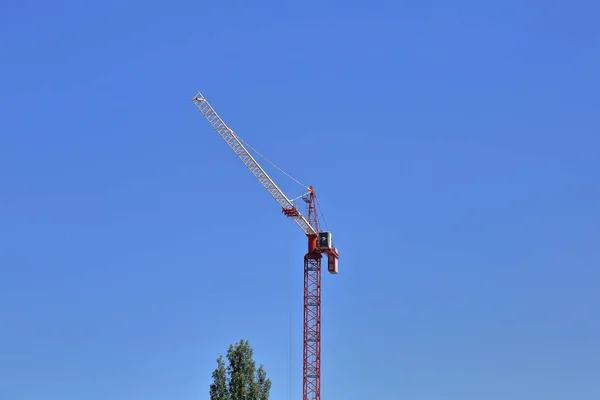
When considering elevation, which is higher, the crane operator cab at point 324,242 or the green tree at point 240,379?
the crane operator cab at point 324,242

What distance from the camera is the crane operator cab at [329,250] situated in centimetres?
18725

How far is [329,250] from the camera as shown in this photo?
187875 mm

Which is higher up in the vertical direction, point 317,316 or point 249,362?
point 317,316

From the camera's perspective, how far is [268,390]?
143250 millimetres

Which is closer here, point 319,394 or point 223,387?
point 223,387

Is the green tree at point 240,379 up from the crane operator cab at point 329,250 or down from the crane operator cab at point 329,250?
down

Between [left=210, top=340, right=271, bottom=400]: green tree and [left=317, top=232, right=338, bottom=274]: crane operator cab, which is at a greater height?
[left=317, top=232, right=338, bottom=274]: crane operator cab

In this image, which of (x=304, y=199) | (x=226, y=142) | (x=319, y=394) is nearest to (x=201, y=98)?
(x=226, y=142)

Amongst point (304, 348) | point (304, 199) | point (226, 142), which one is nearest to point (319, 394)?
point (304, 348)

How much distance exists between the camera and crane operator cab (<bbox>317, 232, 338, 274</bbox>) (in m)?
187

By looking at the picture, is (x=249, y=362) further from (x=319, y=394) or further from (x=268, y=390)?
(x=319, y=394)

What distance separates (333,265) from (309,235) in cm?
736

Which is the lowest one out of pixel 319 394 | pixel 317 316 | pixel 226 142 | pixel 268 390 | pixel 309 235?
pixel 268 390

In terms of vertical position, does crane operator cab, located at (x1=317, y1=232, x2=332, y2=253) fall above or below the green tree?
above
